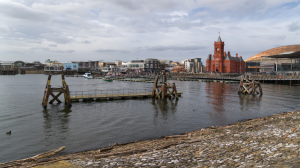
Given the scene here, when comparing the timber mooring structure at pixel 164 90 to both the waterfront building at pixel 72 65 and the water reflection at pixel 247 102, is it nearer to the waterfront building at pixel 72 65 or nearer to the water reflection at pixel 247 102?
the water reflection at pixel 247 102

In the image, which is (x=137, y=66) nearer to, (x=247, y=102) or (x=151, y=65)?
(x=151, y=65)

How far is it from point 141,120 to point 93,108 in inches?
417

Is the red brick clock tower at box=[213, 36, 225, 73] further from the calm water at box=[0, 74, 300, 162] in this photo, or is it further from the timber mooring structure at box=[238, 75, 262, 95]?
the calm water at box=[0, 74, 300, 162]

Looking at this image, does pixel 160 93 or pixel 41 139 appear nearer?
pixel 41 139

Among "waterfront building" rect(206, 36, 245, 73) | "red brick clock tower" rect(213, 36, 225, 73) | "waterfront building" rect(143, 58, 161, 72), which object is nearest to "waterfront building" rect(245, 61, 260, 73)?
"waterfront building" rect(206, 36, 245, 73)

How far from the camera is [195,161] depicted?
10305 millimetres

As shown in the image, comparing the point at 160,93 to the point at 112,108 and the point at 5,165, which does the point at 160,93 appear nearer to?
the point at 112,108

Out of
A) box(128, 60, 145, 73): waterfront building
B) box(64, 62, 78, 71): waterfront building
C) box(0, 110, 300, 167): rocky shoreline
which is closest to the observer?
box(0, 110, 300, 167): rocky shoreline

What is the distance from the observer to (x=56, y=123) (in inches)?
932

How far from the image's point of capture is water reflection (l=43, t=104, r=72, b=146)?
18.8 meters

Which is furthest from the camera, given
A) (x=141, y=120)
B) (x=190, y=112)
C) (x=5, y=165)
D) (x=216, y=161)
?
(x=190, y=112)

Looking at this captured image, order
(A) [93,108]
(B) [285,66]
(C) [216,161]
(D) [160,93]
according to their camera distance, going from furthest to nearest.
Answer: (B) [285,66] < (D) [160,93] < (A) [93,108] < (C) [216,161]

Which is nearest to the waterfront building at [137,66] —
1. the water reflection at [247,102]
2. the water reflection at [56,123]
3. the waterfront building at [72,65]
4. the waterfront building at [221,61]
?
the waterfront building at [221,61]

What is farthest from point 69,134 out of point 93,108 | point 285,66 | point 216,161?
point 285,66
